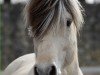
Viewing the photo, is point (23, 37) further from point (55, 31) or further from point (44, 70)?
point (44, 70)

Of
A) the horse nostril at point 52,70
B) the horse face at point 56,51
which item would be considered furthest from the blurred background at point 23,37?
the horse nostril at point 52,70

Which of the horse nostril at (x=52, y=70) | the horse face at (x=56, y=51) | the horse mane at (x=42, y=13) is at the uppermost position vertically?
the horse mane at (x=42, y=13)

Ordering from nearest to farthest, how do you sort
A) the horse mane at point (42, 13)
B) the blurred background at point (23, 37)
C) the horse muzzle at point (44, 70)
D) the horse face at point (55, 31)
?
the horse muzzle at point (44, 70) → the horse face at point (55, 31) → the horse mane at point (42, 13) → the blurred background at point (23, 37)

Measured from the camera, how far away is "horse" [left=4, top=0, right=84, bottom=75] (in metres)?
4.65

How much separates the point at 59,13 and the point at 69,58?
55cm

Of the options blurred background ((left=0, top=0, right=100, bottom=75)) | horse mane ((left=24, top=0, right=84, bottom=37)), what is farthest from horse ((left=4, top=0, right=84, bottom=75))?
blurred background ((left=0, top=0, right=100, bottom=75))

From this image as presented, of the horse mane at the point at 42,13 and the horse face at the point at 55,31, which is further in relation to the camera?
the horse mane at the point at 42,13

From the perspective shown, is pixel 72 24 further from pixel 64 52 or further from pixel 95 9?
pixel 95 9

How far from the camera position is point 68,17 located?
4887 mm

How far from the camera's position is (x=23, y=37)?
587 inches

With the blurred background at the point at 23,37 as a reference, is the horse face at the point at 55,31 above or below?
above

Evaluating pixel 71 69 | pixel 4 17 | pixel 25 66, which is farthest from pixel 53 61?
pixel 4 17

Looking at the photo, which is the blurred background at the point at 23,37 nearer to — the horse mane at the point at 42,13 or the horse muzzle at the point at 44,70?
the horse mane at the point at 42,13

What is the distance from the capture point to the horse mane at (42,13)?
474 centimetres
